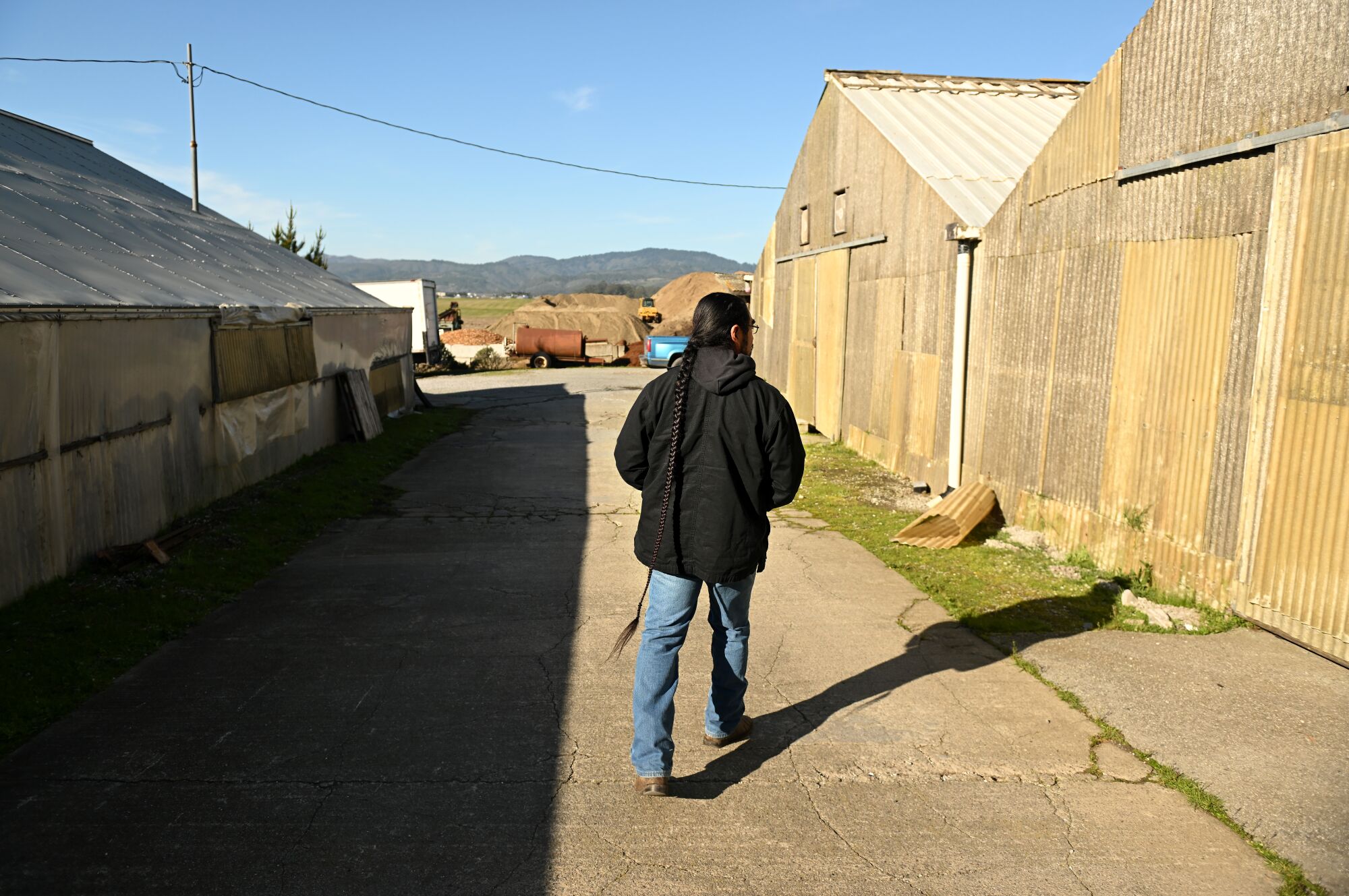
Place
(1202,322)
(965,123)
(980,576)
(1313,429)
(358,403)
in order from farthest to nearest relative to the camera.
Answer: (358,403)
(965,123)
(980,576)
(1202,322)
(1313,429)

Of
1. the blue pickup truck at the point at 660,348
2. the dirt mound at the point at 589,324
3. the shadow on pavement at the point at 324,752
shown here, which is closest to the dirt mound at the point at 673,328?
the dirt mound at the point at 589,324

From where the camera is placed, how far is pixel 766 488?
158 inches

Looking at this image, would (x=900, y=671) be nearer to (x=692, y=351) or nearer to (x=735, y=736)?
(x=735, y=736)

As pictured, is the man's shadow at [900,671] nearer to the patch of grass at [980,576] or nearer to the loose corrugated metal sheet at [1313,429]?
the patch of grass at [980,576]

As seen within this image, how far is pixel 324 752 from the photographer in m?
4.34

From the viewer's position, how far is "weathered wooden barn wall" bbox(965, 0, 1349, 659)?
5305 millimetres

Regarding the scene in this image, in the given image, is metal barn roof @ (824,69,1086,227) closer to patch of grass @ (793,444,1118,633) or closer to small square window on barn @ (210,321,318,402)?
patch of grass @ (793,444,1118,633)

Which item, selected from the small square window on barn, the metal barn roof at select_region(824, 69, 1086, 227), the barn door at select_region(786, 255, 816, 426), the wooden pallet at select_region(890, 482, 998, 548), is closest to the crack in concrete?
the wooden pallet at select_region(890, 482, 998, 548)

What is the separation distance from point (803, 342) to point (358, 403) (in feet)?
25.2

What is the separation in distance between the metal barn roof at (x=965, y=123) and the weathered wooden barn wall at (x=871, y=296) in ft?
0.82

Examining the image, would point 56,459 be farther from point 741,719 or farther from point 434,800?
point 741,719

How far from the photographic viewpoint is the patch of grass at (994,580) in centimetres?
627

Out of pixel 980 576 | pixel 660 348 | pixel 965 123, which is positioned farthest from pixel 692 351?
pixel 660 348

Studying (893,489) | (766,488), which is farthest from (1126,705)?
(893,489)
